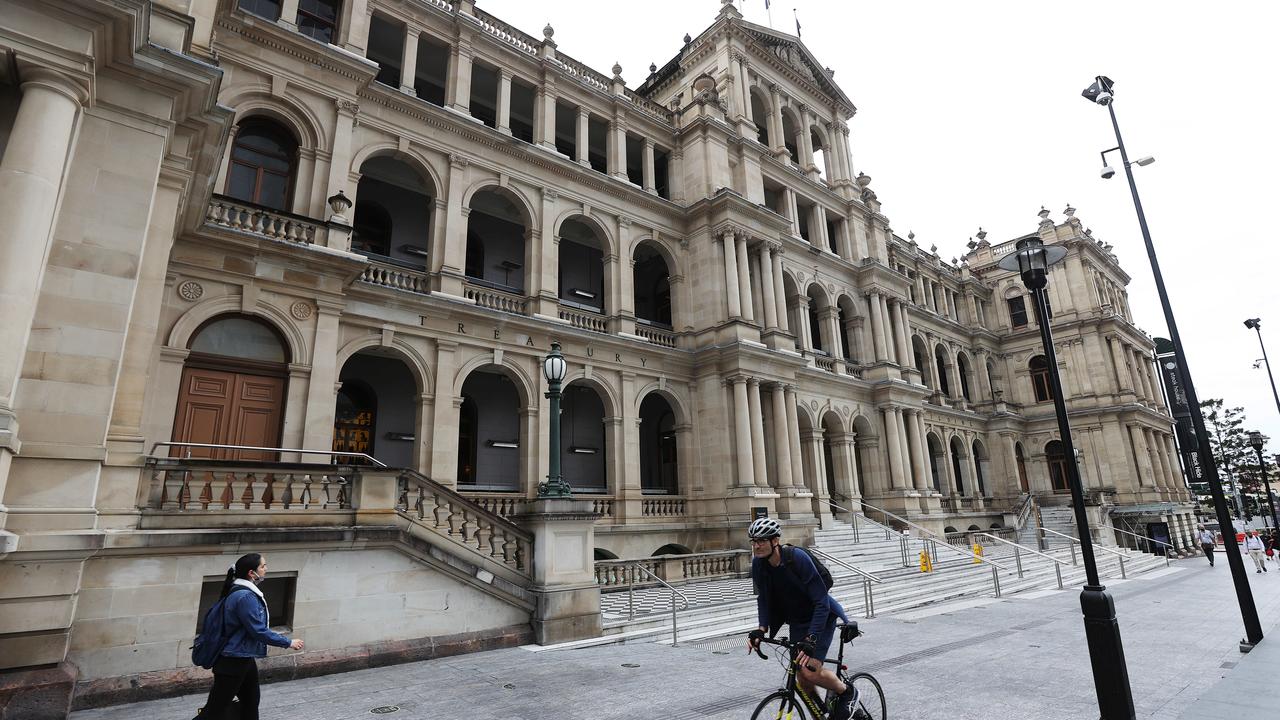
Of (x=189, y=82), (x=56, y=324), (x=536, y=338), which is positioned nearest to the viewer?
(x=56, y=324)

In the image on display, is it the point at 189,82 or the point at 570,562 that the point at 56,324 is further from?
the point at 570,562

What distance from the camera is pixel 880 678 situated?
789 cm

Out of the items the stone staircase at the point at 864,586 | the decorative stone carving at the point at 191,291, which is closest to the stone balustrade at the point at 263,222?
the decorative stone carving at the point at 191,291

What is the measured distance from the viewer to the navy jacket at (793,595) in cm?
474

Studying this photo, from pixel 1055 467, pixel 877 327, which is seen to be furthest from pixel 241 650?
pixel 1055 467

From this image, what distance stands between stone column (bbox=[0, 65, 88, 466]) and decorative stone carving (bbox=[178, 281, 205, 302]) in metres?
5.95

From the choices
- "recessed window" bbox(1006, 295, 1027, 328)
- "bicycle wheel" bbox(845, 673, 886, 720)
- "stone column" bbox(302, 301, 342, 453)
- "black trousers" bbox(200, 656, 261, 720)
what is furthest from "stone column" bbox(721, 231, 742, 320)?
"recessed window" bbox(1006, 295, 1027, 328)

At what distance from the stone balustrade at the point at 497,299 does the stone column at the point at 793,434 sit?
10.4 m

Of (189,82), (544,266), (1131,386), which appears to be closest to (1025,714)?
(189,82)

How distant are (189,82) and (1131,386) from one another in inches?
2005

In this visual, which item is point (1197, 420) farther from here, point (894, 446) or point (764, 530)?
point (894, 446)

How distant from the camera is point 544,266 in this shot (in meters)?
19.3

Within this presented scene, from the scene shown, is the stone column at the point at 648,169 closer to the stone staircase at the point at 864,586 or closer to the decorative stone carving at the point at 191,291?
the stone staircase at the point at 864,586

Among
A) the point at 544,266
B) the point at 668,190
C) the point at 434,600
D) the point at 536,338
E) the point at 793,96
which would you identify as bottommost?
the point at 434,600
